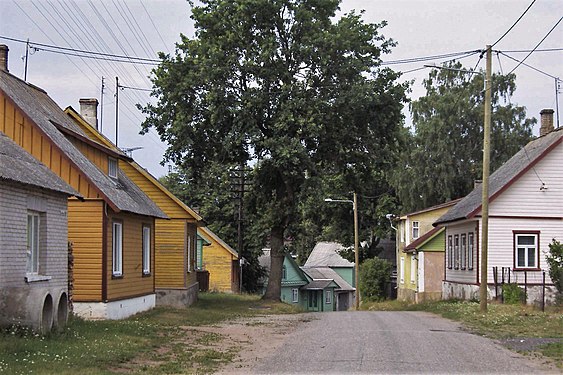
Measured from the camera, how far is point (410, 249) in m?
49.7

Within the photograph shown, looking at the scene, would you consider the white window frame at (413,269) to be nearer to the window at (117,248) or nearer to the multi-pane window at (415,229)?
the multi-pane window at (415,229)

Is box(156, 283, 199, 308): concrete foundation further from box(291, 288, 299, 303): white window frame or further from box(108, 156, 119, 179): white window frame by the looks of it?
box(291, 288, 299, 303): white window frame

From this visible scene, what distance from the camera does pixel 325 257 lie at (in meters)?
85.4

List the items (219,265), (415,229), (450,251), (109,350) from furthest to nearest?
(415,229), (219,265), (450,251), (109,350)

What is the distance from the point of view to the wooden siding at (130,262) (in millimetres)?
22656

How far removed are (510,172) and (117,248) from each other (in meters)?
19.9

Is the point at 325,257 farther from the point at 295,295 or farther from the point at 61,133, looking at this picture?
the point at 61,133

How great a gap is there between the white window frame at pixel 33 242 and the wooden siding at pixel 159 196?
14.3 metres

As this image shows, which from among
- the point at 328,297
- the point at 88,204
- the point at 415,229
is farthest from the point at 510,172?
the point at 328,297

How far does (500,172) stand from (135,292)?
21.0m

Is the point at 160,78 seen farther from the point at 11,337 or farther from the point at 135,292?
the point at 11,337

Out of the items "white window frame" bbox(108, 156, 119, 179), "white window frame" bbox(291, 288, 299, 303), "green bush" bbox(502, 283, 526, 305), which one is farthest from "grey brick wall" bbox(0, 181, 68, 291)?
"white window frame" bbox(291, 288, 299, 303)

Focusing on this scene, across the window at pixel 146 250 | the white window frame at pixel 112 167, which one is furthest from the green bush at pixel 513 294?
the white window frame at pixel 112 167

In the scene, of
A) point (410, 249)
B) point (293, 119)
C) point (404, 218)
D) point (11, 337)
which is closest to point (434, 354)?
point (11, 337)
